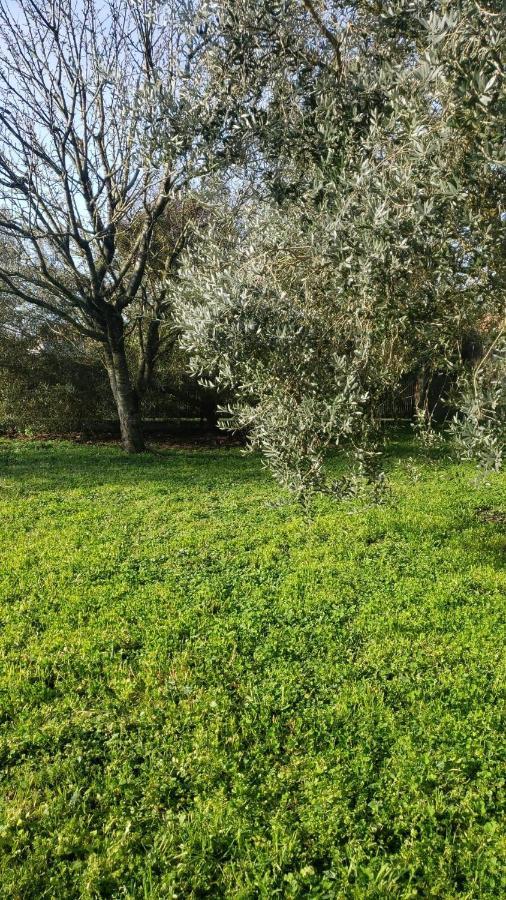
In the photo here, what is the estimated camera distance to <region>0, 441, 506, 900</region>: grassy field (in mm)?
3104

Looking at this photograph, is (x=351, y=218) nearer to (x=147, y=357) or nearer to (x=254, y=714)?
(x=254, y=714)

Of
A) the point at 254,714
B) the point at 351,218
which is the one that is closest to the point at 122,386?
the point at 254,714

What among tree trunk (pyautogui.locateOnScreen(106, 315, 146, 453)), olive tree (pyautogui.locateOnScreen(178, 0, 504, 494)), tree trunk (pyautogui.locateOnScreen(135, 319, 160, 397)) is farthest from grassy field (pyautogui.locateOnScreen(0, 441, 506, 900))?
tree trunk (pyautogui.locateOnScreen(135, 319, 160, 397))

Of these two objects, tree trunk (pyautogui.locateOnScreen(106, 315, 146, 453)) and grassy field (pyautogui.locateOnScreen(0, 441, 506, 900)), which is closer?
grassy field (pyautogui.locateOnScreen(0, 441, 506, 900))

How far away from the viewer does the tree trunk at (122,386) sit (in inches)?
590

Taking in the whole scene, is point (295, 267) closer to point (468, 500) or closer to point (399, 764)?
point (399, 764)

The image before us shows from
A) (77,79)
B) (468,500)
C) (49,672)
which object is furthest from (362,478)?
(77,79)

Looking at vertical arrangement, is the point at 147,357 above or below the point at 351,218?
above

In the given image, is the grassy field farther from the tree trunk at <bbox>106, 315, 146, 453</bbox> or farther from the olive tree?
the tree trunk at <bbox>106, 315, 146, 453</bbox>

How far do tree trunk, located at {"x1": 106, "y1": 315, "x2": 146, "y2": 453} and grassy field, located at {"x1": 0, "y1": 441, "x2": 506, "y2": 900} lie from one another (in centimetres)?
770

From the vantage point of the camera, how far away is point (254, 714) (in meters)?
4.24

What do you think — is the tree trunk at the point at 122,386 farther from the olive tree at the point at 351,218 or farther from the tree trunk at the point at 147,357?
the olive tree at the point at 351,218

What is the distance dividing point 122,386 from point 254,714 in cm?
1254

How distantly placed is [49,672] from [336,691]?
2.42m
